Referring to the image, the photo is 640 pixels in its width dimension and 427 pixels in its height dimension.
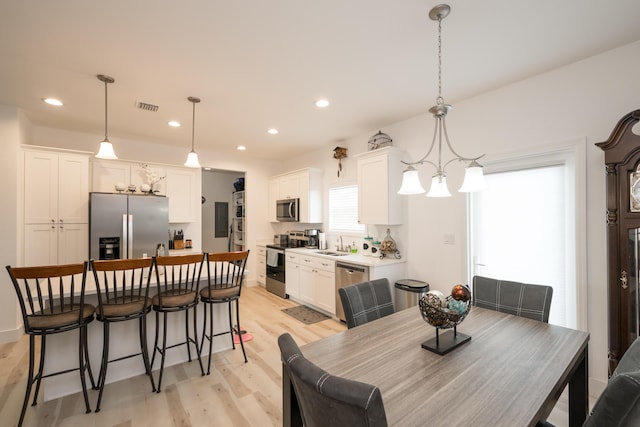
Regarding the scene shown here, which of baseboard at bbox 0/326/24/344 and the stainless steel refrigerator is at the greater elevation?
the stainless steel refrigerator

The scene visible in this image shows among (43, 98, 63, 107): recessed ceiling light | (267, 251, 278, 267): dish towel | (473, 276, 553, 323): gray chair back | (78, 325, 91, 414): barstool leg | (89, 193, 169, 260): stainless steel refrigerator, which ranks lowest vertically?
(78, 325, 91, 414): barstool leg

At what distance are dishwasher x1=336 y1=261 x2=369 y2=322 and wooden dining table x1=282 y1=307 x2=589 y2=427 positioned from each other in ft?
5.41

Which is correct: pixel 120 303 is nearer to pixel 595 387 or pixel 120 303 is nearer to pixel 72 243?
pixel 72 243

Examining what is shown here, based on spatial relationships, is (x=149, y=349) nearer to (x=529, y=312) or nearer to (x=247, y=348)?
(x=247, y=348)

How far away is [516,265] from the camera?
282cm

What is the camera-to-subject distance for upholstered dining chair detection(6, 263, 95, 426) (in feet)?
6.14

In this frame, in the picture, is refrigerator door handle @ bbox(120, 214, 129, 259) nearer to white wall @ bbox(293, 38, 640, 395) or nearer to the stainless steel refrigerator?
the stainless steel refrigerator

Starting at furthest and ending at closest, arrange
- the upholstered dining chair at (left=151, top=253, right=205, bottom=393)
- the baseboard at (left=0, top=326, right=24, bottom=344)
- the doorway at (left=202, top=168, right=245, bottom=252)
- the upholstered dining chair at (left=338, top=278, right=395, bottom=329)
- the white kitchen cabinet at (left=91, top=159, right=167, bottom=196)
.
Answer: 1. the doorway at (left=202, top=168, right=245, bottom=252)
2. the white kitchen cabinet at (left=91, top=159, right=167, bottom=196)
3. the baseboard at (left=0, top=326, right=24, bottom=344)
4. the upholstered dining chair at (left=151, top=253, right=205, bottom=393)
5. the upholstered dining chair at (left=338, top=278, right=395, bottom=329)

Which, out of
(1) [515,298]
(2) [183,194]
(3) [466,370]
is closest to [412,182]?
Result: (3) [466,370]

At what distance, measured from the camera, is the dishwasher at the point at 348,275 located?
356 centimetres

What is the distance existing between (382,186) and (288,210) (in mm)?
2258

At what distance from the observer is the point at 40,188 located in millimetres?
3668

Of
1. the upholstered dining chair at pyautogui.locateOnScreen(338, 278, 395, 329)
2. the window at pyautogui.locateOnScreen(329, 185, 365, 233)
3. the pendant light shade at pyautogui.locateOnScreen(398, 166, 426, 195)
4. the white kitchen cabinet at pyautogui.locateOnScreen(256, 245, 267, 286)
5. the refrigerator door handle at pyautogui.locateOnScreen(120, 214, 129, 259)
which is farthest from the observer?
the white kitchen cabinet at pyautogui.locateOnScreen(256, 245, 267, 286)

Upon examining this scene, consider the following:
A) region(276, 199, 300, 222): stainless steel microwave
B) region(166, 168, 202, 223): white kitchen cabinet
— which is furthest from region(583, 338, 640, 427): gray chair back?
region(166, 168, 202, 223): white kitchen cabinet
